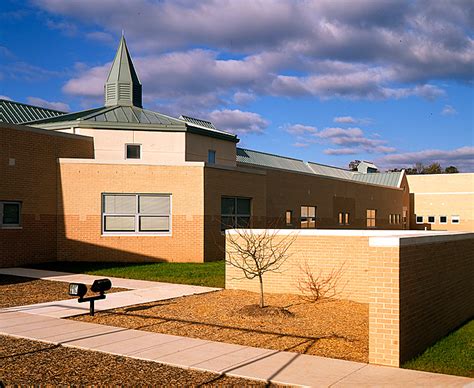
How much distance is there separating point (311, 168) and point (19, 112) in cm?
2999

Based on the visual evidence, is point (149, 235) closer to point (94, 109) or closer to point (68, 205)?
point (68, 205)

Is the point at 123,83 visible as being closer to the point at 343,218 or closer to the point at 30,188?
the point at 30,188

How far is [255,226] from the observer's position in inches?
1093

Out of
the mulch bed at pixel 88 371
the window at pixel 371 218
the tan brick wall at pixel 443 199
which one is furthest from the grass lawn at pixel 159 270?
the tan brick wall at pixel 443 199

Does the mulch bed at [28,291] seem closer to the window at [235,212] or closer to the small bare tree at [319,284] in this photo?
the small bare tree at [319,284]

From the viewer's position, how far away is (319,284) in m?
14.8

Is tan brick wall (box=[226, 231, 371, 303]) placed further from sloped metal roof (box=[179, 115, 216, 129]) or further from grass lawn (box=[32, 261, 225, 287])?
sloped metal roof (box=[179, 115, 216, 129])

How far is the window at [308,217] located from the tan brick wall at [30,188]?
56.7ft

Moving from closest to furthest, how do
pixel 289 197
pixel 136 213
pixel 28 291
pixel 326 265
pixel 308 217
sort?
pixel 326 265 → pixel 28 291 → pixel 136 213 → pixel 289 197 → pixel 308 217

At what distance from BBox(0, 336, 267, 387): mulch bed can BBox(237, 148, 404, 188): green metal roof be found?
1281 inches

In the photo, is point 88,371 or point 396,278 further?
point 396,278

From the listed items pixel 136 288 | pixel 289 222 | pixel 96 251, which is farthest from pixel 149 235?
pixel 289 222

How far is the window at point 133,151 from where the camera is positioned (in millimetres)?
26423

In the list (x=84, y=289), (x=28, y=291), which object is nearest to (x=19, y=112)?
(x=28, y=291)
